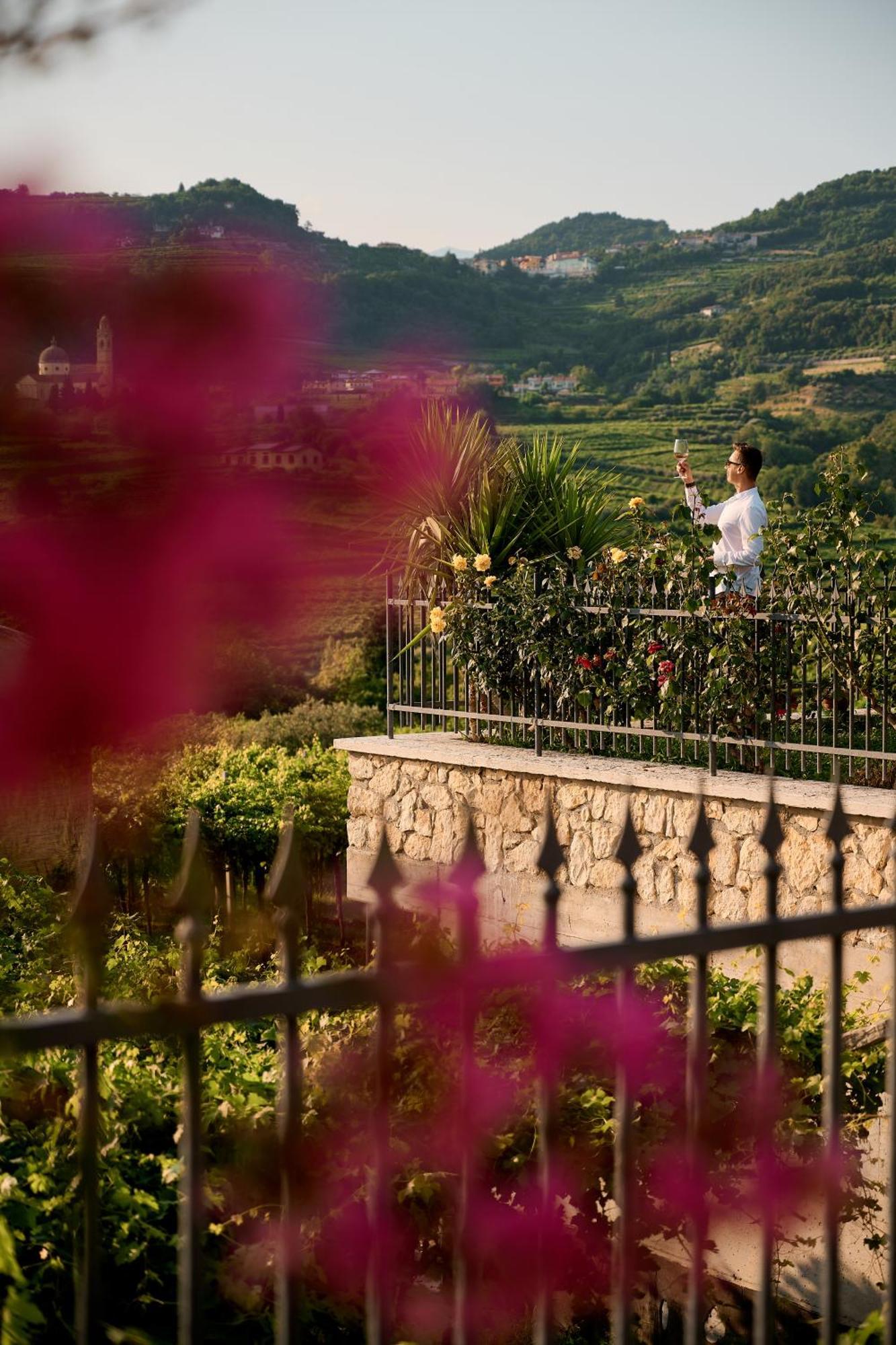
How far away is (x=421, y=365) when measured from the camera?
1.24 metres

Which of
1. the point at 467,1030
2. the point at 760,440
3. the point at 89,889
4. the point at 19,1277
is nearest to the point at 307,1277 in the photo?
the point at 19,1277

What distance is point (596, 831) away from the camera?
806 centimetres

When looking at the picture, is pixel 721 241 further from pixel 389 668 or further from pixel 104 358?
pixel 104 358

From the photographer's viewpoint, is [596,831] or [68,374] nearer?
[68,374]

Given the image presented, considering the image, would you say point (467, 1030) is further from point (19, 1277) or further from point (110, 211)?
point (110, 211)

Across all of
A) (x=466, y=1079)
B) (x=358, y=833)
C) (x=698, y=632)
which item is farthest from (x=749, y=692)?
(x=466, y=1079)

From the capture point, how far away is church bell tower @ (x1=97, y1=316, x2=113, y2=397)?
90 centimetres

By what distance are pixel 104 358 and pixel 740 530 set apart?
7466 mm

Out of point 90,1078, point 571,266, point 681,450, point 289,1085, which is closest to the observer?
point 90,1078

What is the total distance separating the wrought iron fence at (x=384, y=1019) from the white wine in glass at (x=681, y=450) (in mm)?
5895

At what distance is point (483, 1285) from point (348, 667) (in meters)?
18.8

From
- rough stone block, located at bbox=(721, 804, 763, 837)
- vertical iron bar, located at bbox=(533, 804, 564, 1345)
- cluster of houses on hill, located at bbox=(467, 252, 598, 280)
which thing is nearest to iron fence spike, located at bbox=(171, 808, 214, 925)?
vertical iron bar, located at bbox=(533, 804, 564, 1345)

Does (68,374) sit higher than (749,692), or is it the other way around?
(68,374)

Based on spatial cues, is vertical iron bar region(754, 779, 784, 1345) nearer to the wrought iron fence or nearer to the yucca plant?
the wrought iron fence
